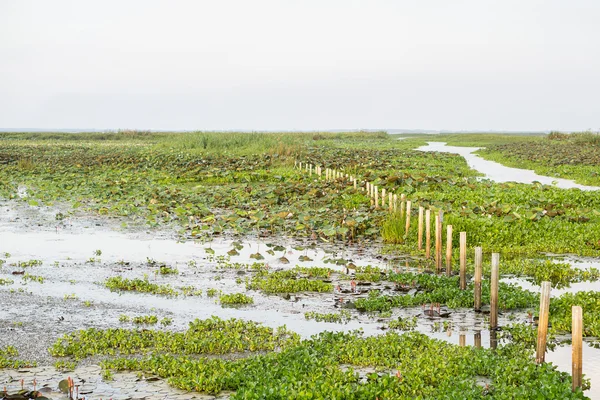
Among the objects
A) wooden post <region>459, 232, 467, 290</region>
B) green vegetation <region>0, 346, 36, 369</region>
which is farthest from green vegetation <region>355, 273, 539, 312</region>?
green vegetation <region>0, 346, 36, 369</region>

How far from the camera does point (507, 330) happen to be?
1131cm

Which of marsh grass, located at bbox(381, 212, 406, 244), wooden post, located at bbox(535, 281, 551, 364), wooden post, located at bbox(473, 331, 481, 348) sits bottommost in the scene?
wooden post, located at bbox(473, 331, 481, 348)

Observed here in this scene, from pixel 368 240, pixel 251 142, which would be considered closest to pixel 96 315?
pixel 368 240

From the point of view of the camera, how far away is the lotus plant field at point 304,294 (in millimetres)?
8906

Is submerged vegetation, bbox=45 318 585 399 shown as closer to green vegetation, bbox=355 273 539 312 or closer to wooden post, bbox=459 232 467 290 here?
green vegetation, bbox=355 273 539 312

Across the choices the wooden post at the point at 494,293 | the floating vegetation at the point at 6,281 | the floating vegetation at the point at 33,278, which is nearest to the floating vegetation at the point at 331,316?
the wooden post at the point at 494,293

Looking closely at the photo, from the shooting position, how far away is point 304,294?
14039 mm

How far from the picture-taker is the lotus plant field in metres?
8.91

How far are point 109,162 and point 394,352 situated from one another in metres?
38.4

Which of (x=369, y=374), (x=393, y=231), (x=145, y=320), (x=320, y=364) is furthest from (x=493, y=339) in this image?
(x=393, y=231)

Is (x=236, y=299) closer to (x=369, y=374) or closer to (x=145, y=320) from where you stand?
(x=145, y=320)

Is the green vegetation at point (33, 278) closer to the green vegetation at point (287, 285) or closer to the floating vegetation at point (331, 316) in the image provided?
the green vegetation at point (287, 285)

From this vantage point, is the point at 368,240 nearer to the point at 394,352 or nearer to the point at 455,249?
the point at 455,249

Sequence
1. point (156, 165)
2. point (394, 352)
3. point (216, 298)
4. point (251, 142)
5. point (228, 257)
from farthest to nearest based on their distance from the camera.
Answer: point (251, 142) → point (156, 165) → point (228, 257) → point (216, 298) → point (394, 352)
